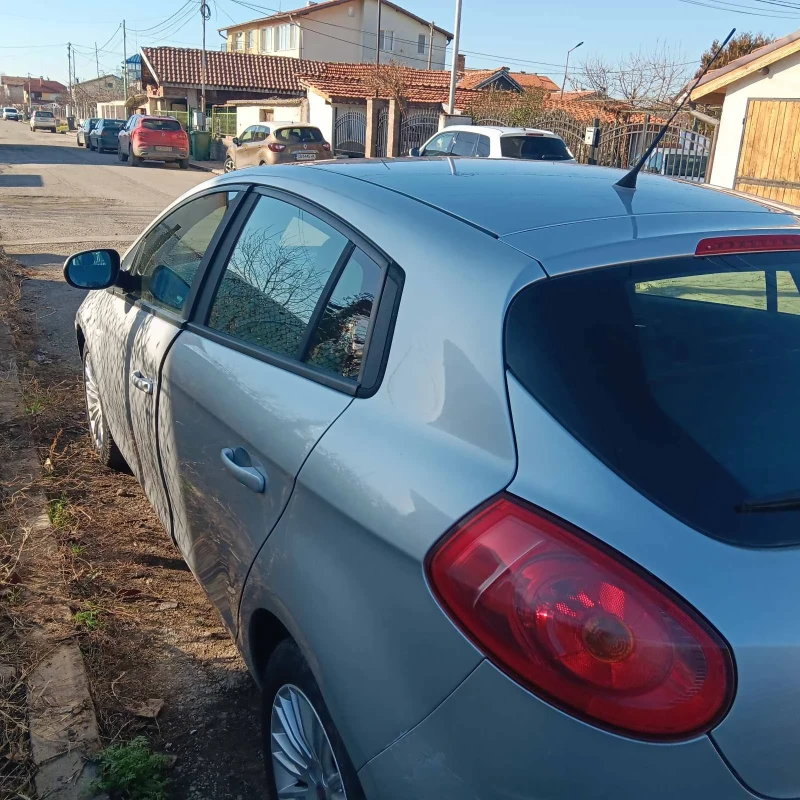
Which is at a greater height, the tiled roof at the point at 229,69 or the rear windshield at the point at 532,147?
the tiled roof at the point at 229,69

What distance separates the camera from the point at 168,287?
313 cm

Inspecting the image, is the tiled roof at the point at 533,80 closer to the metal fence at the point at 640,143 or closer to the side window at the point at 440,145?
the metal fence at the point at 640,143

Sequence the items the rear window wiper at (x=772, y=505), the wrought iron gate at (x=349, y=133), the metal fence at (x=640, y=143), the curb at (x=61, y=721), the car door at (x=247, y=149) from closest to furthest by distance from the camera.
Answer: the rear window wiper at (x=772, y=505) → the curb at (x=61, y=721) → the metal fence at (x=640, y=143) → the car door at (x=247, y=149) → the wrought iron gate at (x=349, y=133)

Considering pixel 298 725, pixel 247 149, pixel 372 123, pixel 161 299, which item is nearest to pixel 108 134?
pixel 372 123

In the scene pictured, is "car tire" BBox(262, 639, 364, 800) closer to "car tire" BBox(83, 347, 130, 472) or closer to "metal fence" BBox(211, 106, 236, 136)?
"car tire" BBox(83, 347, 130, 472)

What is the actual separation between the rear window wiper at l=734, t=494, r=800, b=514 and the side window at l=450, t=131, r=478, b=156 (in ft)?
49.7

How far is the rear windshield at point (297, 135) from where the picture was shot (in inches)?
918

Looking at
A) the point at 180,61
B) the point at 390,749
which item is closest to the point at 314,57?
the point at 180,61

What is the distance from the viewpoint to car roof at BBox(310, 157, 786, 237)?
77.4 inches

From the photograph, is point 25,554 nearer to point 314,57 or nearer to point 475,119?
point 475,119

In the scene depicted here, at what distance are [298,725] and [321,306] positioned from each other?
1064 mm

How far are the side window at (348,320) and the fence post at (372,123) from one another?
2820cm

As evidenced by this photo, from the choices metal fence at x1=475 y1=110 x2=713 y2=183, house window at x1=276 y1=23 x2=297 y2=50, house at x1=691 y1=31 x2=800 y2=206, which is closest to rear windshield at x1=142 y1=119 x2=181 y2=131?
metal fence at x1=475 y1=110 x2=713 y2=183

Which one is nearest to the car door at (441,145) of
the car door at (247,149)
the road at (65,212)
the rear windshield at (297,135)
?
the road at (65,212)
